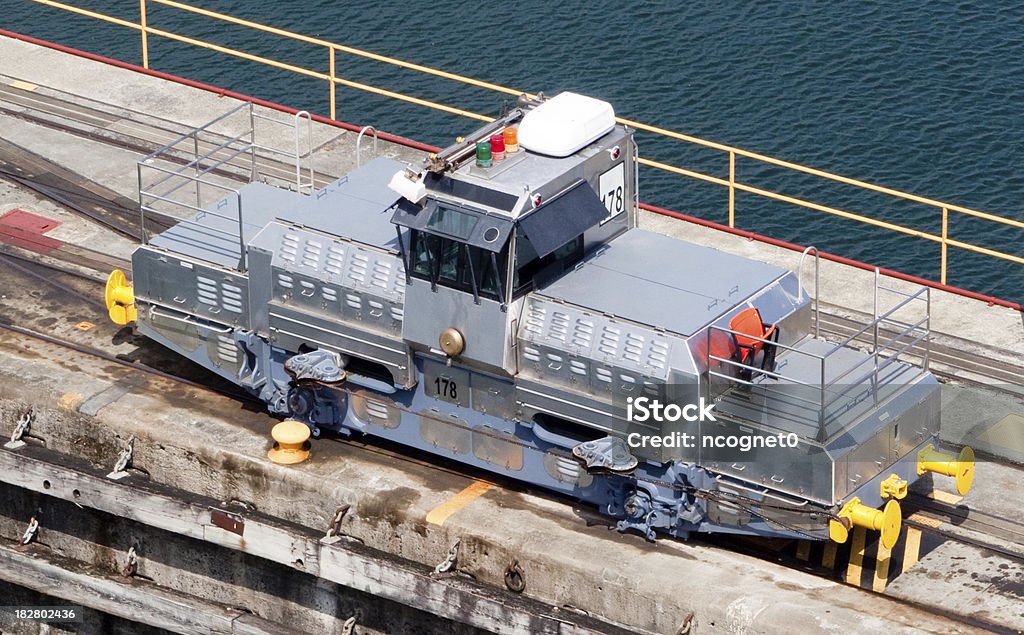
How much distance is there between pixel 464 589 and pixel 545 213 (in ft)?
13.1

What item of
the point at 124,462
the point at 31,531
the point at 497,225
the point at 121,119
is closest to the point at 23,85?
the point at 121,119

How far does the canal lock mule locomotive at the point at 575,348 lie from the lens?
20859mm

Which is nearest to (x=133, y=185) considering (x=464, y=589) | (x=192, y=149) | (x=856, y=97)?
(x=192, y=149)

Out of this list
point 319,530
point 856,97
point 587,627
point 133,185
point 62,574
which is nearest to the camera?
point 587,627

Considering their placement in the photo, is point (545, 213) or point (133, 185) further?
point (133, 185)

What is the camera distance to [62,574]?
78.7 feet

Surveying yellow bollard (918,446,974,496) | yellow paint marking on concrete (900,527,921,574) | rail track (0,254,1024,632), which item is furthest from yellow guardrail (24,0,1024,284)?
yellow paint marking on concrete (900,527,921,574)

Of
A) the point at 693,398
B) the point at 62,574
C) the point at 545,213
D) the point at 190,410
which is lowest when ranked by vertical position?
the point at 62,574

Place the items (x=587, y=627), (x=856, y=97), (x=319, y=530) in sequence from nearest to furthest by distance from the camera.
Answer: (x=587, y=627), (x=319, y=530), (x=856, y=97)

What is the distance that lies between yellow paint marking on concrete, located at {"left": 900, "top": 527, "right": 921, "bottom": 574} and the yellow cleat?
9.36 metres

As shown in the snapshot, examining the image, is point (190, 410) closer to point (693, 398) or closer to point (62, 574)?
point (62, 574)

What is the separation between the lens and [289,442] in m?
22.8

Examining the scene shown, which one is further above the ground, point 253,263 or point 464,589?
point 253,263

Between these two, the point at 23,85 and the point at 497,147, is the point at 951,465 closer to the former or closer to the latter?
the point at 497,147
